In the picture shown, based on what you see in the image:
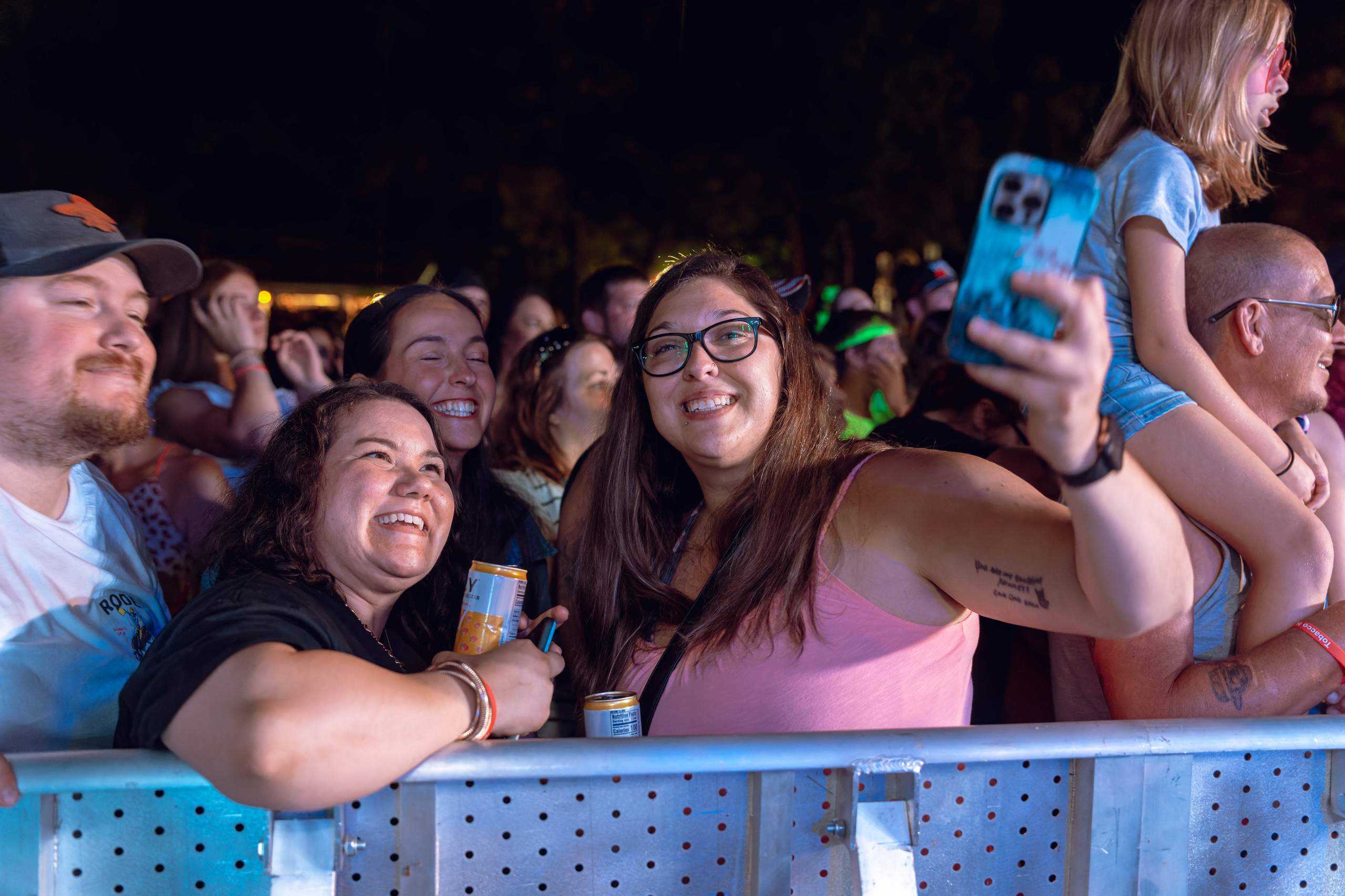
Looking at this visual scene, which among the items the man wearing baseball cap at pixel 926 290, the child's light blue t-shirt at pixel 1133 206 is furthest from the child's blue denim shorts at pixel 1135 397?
the man wearing baseball cap at pixel 926 290

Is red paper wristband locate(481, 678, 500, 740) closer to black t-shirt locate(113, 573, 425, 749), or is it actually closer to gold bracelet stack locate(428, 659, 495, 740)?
gold bracelet stack locate(428, 659, 495, 740)

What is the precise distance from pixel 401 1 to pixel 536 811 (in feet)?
43.3

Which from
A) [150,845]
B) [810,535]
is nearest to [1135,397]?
[810,535]

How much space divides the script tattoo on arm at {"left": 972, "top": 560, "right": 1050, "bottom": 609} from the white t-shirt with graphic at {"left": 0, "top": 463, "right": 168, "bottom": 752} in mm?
1783

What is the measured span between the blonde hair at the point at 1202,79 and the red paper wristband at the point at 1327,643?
1199mm

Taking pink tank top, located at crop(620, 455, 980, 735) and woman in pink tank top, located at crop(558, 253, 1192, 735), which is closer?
woman in pink tank top, located at crop(558, 253, 1192, 735)

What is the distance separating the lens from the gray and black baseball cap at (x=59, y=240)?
2.37 metres

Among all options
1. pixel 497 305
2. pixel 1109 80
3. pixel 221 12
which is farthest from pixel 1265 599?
pixel 221 12

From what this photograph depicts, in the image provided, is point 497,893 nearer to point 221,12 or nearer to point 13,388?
point 13,388

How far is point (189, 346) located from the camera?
4859mm

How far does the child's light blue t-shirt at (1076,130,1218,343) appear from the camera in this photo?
2684 millimetres

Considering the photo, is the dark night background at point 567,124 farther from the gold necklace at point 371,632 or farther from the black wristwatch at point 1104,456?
the black wristwatch at point 1104,456

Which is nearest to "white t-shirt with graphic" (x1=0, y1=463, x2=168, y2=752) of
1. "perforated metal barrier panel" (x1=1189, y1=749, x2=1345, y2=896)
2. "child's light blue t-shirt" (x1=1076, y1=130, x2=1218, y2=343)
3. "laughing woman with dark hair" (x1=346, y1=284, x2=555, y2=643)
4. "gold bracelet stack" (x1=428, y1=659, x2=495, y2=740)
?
"gold bracelet stack" (x1=428, y1=659, x2=495, y2=740)

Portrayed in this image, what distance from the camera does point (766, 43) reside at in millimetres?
14242
